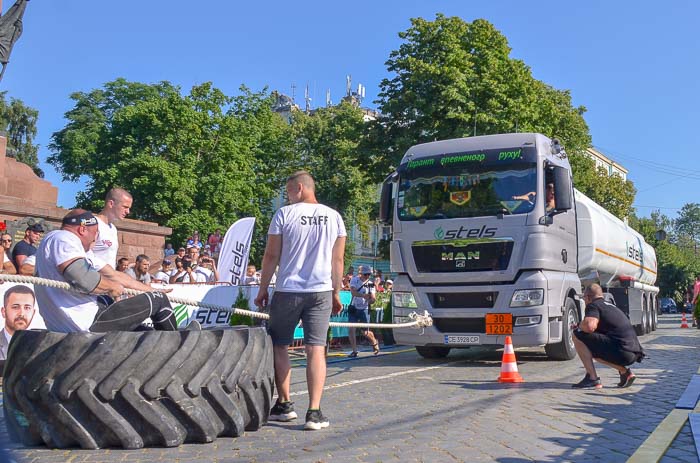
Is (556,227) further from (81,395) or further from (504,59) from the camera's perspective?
(504,59)

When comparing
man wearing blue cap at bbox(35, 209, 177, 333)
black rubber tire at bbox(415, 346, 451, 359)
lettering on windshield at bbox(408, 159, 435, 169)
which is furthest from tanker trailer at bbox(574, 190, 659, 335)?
man wearing blue cap at bbox(35, 209, 177, 333)

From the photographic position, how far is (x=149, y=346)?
16.8 ft

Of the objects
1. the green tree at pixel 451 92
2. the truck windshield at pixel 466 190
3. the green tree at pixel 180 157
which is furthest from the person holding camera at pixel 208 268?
the green tree at pixel 180 157

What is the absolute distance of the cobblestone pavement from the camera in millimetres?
4973

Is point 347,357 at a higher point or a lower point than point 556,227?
lower

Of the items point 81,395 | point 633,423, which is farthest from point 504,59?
point 81,395

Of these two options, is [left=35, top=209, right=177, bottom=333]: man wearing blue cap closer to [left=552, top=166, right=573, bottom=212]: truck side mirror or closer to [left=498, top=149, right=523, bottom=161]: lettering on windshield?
[left=552, top=166, right=573, bottom=212]: truck side mirror

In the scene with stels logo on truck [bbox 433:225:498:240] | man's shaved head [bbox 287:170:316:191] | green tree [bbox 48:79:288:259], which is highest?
green tree [bbox 48:79:288:259]

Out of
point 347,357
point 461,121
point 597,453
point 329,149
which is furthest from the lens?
point 329,149

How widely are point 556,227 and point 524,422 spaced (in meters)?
5.98

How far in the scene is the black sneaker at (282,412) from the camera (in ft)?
20.4

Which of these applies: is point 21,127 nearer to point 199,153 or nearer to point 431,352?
point 199,153

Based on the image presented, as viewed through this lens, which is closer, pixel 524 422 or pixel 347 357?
pixel 524 422

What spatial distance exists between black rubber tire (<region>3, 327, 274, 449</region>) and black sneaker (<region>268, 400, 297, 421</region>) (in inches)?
35.4
